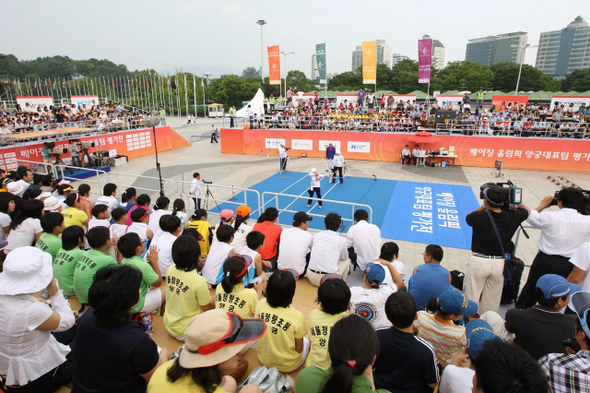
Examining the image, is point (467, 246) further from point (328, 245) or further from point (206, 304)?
point (206, 304)

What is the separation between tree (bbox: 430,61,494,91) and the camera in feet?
205

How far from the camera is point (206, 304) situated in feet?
12.2

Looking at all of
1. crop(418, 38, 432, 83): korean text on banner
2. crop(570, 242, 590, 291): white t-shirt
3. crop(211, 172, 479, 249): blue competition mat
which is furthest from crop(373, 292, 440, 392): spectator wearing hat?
crop(418, 38, 432, 83): korean text on banner

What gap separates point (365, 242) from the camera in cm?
583

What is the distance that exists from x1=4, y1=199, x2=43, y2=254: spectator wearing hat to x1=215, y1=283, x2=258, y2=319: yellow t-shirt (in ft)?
12.6

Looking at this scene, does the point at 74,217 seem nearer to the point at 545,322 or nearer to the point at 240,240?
the point at 240,240

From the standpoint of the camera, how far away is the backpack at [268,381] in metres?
2.81

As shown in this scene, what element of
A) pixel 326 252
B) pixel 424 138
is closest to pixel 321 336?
pixel 326 252

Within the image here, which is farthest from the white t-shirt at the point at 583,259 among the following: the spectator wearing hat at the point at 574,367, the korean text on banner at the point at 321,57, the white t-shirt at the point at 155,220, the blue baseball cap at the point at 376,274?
the korean text on banner at the point at 321,57

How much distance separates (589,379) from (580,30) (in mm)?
266976

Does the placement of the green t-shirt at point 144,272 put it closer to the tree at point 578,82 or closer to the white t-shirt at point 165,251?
the white t-shirt at point 165,251

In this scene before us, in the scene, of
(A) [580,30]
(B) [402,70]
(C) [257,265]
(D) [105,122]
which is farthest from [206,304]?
(A) [580,30]

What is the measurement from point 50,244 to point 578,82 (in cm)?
8896

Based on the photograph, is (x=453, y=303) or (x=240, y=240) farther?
(x=240, y=240)
